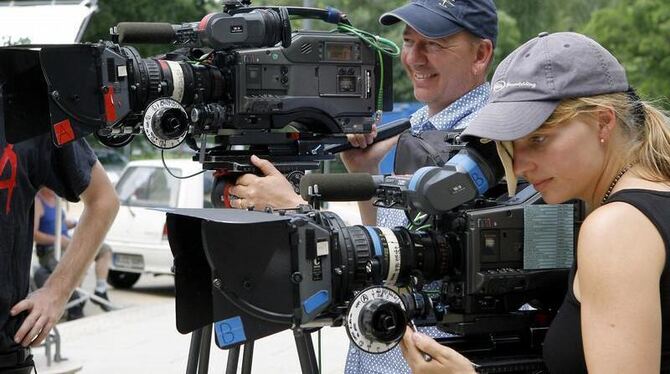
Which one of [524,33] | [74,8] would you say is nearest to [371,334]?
[74,8]

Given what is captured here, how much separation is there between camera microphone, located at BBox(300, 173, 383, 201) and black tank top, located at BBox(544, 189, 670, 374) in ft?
1.71

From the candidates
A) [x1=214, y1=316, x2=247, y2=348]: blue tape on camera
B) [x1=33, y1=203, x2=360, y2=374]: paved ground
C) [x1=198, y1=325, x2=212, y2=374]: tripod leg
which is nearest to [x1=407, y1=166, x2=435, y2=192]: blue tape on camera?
[x1=214, y1=316, x2=247, y2=348]: blue tape on camera

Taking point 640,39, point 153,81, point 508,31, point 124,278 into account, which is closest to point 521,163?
point 153,81

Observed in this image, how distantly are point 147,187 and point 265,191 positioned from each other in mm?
8331

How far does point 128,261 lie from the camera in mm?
11047

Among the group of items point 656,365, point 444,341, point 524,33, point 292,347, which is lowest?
point 292,347

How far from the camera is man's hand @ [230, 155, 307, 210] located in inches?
119

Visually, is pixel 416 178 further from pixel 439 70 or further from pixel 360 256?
pixel 439 70

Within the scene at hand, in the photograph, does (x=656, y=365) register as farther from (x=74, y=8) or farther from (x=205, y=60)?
(x=74, y=8)

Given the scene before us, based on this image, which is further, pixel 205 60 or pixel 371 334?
pixel 205 60

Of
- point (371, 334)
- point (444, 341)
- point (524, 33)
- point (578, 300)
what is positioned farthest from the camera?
point (524, 33)

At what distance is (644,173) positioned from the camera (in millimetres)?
1955

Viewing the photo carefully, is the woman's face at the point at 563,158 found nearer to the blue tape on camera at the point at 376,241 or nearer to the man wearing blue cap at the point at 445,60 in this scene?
the blue tape on camera at the point at 376,241

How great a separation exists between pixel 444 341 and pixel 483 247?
0.24 meters
